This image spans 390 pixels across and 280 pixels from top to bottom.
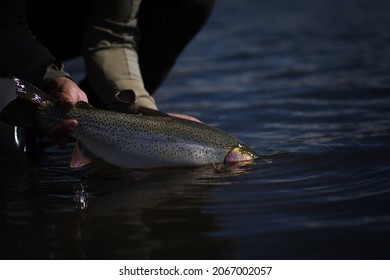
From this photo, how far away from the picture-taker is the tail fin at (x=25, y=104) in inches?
120

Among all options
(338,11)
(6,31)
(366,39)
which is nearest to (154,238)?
(6,31)

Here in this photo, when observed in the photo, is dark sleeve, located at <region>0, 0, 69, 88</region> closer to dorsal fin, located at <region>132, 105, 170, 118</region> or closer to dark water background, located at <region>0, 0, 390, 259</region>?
dorsal fin, located at <region>132, 105, 170, 118</region>

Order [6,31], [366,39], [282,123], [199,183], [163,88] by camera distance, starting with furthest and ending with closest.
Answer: [366,39], [163,88], [282,123], [6,31], [199,183]

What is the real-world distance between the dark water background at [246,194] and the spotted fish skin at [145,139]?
89 millimetres

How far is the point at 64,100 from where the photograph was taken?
309cm

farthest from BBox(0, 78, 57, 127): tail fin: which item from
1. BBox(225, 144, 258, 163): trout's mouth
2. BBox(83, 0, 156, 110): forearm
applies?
BBox(225, 144, 258, 163): trout's mouth

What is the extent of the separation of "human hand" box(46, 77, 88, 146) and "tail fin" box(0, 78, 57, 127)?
0.18 ft

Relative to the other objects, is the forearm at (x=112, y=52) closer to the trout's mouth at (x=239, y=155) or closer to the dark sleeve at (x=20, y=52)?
the dark sleeve at (x=20, y=52)

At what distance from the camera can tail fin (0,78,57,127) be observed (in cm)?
304

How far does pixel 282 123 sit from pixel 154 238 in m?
2.32

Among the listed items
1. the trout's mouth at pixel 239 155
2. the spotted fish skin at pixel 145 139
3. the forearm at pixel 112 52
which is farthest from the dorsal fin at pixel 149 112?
the trout's mouth at pixel 239 155
